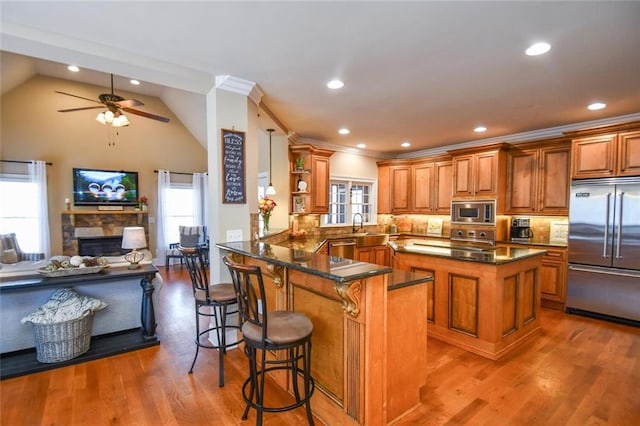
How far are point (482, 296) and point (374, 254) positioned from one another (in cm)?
304

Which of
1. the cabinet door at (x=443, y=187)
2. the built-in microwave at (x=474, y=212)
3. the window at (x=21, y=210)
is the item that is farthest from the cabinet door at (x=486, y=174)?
the window at (x=21, y=210)

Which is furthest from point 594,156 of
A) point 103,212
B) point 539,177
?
point 103,212

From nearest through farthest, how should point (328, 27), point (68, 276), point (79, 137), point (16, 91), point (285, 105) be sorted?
point (328, 27) < point (68, 276) < point (285, 105) < point (16, 91) < point (79, 137)

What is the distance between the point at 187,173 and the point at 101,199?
Result: 1972mm

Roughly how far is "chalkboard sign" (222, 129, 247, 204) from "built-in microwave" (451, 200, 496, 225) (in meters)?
4.04

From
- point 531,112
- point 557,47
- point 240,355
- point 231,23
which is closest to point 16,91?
point 231,23

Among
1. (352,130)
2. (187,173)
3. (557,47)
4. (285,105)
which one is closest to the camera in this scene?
(557,47)

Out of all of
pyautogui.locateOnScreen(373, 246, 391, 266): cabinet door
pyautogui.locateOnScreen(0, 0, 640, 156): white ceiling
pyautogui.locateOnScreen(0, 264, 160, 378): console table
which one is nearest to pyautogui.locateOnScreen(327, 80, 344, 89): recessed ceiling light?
pyautogui.locateOnScreen(0, 0, 640, 156): white ceiling

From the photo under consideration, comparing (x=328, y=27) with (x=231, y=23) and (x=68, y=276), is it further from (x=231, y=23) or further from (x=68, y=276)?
(x=68, y=276)

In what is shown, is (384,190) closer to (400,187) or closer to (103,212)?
(400,187)

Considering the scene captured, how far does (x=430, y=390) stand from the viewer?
2352mm

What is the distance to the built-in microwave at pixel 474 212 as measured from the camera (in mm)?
4989

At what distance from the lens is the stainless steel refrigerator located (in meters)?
3.64

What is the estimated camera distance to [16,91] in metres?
5.82
